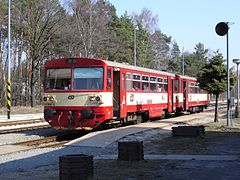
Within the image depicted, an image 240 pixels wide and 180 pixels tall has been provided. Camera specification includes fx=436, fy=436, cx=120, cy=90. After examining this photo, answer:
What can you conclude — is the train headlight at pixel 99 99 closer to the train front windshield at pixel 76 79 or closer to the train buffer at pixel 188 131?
the train front windshield at pixel 76 79

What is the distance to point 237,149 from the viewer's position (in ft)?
45.1

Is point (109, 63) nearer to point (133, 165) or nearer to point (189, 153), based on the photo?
point (189, 153)

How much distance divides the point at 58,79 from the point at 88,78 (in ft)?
4.62

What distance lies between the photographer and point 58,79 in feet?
61.6

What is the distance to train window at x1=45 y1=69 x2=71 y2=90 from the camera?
18.5m

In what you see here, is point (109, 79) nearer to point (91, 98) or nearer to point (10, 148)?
point (91, 98)

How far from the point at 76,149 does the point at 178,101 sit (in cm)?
1777

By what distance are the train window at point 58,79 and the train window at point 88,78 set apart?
0.35 meters

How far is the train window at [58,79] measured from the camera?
1855cm

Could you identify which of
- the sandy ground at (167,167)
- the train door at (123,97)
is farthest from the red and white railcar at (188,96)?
the sandy ground at (167,167)

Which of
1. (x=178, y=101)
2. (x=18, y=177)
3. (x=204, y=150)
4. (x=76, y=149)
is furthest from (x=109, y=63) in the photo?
(x=178, y=101)

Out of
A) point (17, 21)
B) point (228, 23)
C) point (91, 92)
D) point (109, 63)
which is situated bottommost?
point (91, 92)

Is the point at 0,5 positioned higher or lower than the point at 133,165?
higher

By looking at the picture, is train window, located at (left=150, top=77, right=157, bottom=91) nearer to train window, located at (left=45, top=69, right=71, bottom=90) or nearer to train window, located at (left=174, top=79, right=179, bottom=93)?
train window, located at (left=174, top=79, right=179, bottom=93)
